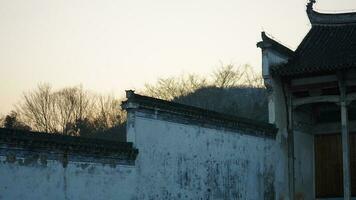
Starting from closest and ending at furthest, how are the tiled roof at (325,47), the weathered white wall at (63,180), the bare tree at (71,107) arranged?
the weathered white wall at (63,180) < the tiled roof at (325,47) < the bare tree at (71,107)

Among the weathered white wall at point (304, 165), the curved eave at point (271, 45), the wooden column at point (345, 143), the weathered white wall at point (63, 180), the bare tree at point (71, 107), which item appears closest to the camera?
the weathered white wall at point (63, 180)

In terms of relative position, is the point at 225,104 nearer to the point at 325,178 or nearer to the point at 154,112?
the point at 325,178

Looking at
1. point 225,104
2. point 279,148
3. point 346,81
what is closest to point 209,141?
point 279,148

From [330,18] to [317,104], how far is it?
137 inches

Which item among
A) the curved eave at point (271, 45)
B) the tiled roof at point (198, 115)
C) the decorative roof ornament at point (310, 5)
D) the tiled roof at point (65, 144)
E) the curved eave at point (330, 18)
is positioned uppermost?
the decorative roof ornament at point (310, 5)

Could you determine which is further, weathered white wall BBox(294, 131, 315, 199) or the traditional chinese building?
weathered white wall BBox(294, 131, 315, 199)

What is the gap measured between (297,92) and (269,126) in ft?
7.05

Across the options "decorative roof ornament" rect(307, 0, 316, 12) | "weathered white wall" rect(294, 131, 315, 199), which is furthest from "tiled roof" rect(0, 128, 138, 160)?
"decorative roof ornament" rect(307, 0, 316, 12)

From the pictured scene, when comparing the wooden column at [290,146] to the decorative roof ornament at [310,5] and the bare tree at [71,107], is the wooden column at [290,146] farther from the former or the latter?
the bare tree at [71,107]

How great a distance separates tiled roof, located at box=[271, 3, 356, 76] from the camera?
19094 millimetres

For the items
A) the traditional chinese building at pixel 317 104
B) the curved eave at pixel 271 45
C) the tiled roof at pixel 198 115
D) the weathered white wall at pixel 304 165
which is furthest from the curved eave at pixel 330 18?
the tiled roof at pixel 198 115

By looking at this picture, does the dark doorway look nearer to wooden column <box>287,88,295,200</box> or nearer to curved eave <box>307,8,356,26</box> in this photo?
wooden column <box>287,88,295,200</box>

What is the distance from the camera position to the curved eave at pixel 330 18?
21.5 meters

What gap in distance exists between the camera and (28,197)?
436 inches
